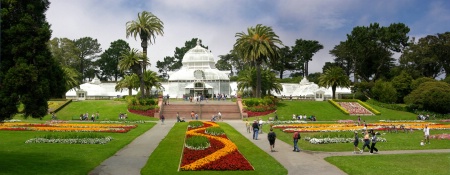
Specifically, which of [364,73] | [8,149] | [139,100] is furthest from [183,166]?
[364,73]

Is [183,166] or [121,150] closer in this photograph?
[183,166]

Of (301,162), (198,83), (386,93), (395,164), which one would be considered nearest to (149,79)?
(198,83)

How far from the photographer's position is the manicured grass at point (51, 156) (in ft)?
58.6

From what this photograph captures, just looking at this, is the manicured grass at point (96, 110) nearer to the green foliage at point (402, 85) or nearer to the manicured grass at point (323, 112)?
the manicured grass at point (323, 112)

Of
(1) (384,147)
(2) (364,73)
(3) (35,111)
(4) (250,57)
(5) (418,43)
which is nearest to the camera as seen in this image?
(3) (35,111)

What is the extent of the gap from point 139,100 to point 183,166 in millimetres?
45061

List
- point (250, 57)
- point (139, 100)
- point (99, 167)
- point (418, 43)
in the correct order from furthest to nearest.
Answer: point (418, 43) → point (250, 57) → point (139, 100) → point (99, 167)

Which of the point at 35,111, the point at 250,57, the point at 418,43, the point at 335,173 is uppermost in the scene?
the point at 418,43

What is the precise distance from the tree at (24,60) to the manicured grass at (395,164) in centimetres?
1449

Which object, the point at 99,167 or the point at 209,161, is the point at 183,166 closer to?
the point at 209,161

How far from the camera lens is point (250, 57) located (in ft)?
222

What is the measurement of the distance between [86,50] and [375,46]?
7900 centimetres

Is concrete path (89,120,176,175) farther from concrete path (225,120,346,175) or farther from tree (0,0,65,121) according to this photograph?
concrete path (225,120,346,175)

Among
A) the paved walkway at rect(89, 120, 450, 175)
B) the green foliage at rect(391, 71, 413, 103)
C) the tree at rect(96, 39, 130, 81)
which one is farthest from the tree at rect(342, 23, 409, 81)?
the paved walkway at rect(89, 120, 450, 175)
